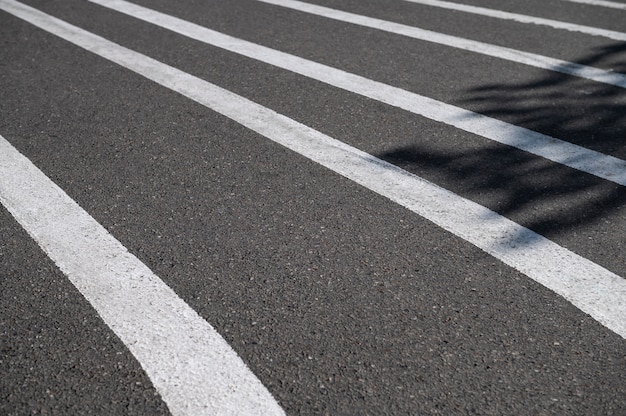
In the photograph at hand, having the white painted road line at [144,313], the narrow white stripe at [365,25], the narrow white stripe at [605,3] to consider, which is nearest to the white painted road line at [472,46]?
the narrow white stripe at [365,25]

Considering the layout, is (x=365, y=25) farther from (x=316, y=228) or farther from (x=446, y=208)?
(x=316, y=228)

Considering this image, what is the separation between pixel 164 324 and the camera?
304 cm

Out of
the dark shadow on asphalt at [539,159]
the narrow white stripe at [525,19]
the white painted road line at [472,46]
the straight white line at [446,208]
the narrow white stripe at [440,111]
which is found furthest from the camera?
the narrow white stripe at [525,19]

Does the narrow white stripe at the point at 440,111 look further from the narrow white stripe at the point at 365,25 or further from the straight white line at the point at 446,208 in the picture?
the straight white line at the point at 446,208

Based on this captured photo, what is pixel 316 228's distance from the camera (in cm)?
378

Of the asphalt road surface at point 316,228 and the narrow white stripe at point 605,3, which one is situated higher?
the narrow white stripe at point 605,3

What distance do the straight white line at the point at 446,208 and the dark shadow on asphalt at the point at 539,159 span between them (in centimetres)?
12

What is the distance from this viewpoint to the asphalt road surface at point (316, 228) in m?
2.75

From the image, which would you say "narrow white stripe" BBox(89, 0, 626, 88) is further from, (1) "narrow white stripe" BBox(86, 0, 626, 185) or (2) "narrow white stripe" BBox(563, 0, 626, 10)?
(2) "narrow white stripe" BBox(563, 0, 626, 10)

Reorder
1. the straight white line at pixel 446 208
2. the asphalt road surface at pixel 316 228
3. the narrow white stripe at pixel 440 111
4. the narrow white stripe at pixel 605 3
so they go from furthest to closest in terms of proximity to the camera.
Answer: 1. the narrow white stripe at pixel 605 3
2. the narrow white stripe at pixel 440 111
3. the straight white line at pixel 446 208
4. the asphalt road surface at pixel 316 228

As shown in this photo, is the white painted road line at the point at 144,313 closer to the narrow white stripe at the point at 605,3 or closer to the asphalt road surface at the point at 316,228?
the asphalt road surface at the point at 316,228

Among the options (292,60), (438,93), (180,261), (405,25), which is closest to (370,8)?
(405,25)

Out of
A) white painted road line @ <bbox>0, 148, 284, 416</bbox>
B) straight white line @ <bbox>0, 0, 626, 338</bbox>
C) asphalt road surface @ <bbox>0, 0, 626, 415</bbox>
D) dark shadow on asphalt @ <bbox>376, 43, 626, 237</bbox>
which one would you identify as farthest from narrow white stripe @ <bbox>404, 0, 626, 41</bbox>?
white painted road line @ <bbox>0, 148, 284, 416</bbox>

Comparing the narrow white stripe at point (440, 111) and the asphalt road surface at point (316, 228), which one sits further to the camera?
the narrow white stripe at point (440, 111)
